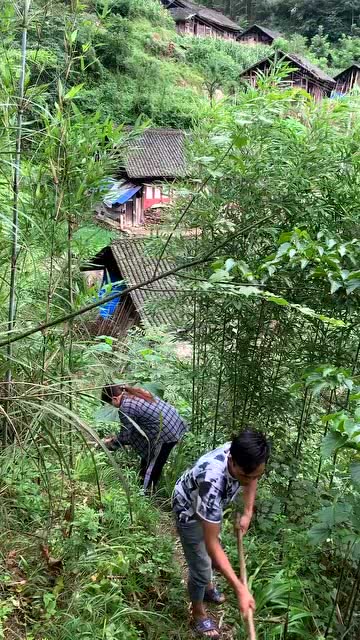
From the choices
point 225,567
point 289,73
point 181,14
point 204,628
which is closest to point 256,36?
point 181,14

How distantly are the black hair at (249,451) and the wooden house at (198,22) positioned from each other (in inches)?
1472

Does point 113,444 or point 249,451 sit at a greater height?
point 249,451

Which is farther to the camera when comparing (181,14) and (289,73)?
(181,14)

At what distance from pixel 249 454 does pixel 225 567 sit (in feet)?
1.52

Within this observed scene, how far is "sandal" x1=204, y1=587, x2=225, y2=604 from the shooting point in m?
2.62

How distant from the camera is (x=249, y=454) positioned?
188cm

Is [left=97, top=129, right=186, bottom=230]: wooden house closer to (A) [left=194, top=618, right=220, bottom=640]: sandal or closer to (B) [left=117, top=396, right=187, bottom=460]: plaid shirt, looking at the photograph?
(B) [left=117, top=396, right=187, bottom=460]: plaid shirt

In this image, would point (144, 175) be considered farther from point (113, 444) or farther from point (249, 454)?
point (249, 454)

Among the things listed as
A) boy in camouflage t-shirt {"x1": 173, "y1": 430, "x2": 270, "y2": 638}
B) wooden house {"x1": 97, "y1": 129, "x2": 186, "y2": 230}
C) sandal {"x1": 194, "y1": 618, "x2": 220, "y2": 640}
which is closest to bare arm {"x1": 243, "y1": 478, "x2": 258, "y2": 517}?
boy in camouflage t-shirt {"x1": 173, "y1": 430, "x2": 270, "y2": 638}

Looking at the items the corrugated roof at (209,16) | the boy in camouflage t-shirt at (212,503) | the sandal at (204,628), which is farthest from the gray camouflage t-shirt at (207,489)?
the corrugated roof at (209,16)

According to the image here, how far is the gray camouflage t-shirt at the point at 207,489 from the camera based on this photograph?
203 cm

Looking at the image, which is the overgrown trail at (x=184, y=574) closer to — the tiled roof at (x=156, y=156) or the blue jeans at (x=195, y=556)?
the blue jeans at (x=195, y=556)

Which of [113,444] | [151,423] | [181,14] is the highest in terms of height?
[181,14]

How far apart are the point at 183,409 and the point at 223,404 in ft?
3.02
